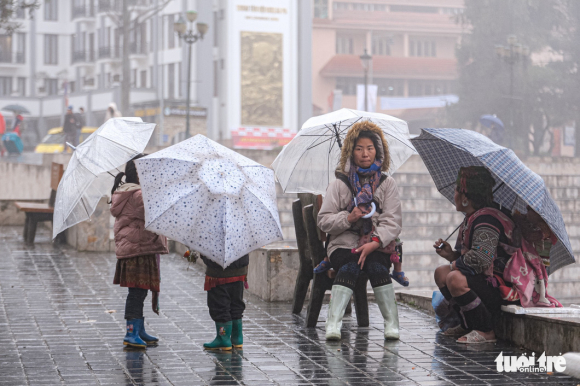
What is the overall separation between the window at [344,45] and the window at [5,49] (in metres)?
22.1

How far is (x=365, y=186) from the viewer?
22.9 feet

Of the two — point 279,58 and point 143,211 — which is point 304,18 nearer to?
point 279,58

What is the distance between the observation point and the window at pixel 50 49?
6028cm

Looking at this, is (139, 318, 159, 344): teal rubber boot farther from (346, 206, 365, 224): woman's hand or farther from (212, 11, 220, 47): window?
(212, 11, 220, 47): window

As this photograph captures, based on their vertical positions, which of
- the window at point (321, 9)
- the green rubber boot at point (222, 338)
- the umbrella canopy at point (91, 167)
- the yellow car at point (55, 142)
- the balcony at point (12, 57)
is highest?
the window at point (321, 9)

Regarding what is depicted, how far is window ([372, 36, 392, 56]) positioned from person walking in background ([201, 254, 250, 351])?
5823cm

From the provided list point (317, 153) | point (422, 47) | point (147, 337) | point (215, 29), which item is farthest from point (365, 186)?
point (422, 47)

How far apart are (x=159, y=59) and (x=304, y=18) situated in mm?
8830

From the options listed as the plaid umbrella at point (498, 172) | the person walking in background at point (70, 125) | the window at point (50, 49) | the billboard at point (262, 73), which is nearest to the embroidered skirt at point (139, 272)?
the plaid umbrella at point (498, 172)

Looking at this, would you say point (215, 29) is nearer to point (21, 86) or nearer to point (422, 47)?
point (21, 86)

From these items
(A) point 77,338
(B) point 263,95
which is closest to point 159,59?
(B) point 263,95

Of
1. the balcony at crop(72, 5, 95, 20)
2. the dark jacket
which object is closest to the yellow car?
the balcony at crop(72, 5, 95, 20)

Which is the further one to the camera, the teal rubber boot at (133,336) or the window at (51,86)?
the window at (51,86)

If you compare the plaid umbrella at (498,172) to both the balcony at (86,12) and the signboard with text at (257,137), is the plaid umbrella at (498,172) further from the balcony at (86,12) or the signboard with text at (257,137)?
the balcony at (86,12)
